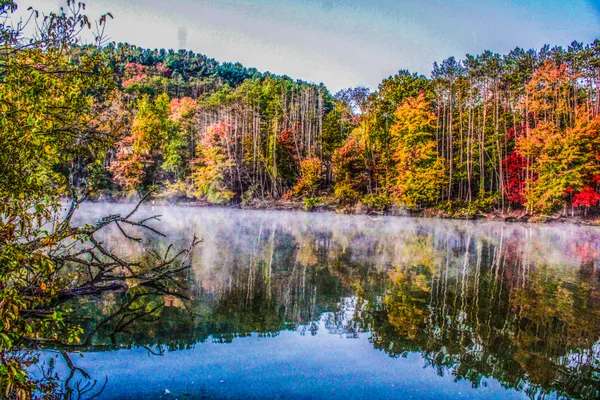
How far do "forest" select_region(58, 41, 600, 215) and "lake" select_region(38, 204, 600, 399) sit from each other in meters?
23.0

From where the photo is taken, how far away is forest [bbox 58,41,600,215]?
3538cm

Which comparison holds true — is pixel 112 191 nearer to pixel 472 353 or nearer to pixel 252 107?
pixel 252 107

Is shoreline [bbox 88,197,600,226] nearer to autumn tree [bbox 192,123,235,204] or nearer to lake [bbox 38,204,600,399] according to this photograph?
autumn tree [bbox 192,123,235,204]

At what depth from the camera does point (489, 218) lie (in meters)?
36.5

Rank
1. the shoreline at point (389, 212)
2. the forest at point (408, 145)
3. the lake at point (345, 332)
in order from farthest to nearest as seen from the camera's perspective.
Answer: the forest at point (408, 145) < the shoreline at point (389, 212) < the lake at point (345, 332)

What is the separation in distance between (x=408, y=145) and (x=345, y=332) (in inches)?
1378

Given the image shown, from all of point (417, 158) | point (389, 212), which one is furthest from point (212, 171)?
point (417, 158)

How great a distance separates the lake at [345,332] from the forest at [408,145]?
2300 centimetres

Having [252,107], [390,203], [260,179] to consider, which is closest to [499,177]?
[390,203]

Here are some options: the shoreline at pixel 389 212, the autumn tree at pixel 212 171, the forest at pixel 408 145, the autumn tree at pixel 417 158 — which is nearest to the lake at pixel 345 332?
the forest at pixel 408 145

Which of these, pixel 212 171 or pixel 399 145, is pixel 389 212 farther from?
pixel 212 171

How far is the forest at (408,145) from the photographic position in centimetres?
3538

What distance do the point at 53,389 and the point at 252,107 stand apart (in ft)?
159

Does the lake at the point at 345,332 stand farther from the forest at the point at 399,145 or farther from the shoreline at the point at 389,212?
the shoreline at the point at 389,212
